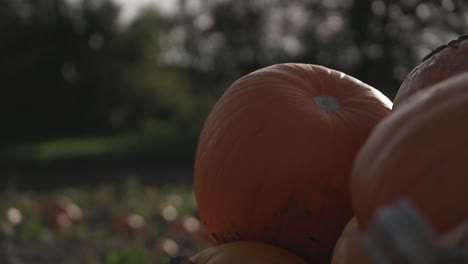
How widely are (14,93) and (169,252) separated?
45.7 ft

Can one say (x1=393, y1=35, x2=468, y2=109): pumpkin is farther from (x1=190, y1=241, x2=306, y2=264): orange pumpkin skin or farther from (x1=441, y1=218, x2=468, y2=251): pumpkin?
(x1=441, y1=218, x2=468, y2=251): pumpkin

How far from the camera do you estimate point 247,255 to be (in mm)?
Answer: 1620

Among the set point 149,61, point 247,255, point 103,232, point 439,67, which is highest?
point 439,67

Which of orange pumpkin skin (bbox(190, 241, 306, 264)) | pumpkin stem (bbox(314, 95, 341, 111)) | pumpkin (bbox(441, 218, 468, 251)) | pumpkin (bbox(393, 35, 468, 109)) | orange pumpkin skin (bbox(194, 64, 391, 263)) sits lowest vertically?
orange pumpkin skin (bbox(190, 241, 306, 264))

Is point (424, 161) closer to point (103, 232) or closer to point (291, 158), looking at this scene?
point (291, 158)

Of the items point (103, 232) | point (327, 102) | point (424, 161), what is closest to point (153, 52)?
point (103, 232)

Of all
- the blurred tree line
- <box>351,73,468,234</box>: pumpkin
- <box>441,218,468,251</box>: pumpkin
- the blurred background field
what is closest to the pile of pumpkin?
<box>351,73,468,234</box>: pumpkin

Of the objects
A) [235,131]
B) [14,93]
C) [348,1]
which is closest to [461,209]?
[235,131]

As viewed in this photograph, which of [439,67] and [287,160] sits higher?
[439,67]

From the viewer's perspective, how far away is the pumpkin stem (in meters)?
1.77

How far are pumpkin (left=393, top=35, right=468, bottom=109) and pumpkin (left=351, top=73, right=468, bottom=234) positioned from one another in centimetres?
31

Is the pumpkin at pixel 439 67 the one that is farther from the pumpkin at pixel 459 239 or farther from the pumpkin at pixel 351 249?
the pumpkin at pixel 459 239

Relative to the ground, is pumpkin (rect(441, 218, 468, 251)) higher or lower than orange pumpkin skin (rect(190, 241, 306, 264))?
higher

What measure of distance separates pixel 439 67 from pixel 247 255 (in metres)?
→ 0.57
